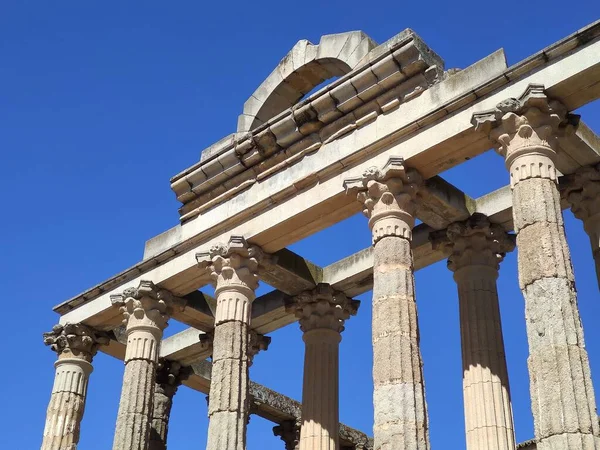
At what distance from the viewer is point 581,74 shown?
62.3 ft

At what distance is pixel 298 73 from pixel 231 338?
756cm

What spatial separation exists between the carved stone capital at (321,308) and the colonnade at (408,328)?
3 cm

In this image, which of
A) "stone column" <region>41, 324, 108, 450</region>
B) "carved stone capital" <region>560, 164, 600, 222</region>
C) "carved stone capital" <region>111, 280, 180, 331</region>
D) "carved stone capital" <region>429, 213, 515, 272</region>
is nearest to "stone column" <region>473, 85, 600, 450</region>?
"carved stone capital" <region>560, 164, 600, 222</region>

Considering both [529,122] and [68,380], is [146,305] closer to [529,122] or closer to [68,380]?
[68,380]

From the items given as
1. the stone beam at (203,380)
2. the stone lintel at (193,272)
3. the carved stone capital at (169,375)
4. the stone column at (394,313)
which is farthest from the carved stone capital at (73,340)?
the stone column at (394,313)

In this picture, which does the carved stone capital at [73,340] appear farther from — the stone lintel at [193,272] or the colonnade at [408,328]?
the stone lintel at [193,272]

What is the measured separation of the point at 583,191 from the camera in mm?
22203

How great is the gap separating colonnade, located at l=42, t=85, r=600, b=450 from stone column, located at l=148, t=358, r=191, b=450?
0.53 meters

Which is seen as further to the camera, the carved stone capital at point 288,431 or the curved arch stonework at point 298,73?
the carved stone capital at point 288,431

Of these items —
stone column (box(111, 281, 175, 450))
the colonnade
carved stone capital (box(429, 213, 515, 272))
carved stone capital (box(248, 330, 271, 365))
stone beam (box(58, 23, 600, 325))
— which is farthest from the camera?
carved stone capital (box(248, 330, 271, 365))

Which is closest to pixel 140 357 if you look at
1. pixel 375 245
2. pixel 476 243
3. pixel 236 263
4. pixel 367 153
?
pixel 236 263

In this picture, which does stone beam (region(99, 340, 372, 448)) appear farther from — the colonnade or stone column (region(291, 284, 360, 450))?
stone column (region(291, 284, 360, 450))

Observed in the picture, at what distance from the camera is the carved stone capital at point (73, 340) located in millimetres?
28641

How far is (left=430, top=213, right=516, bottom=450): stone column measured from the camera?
21.6 m
